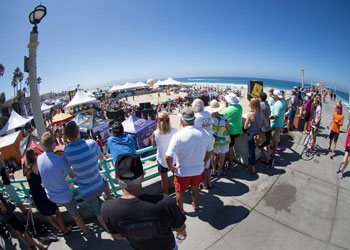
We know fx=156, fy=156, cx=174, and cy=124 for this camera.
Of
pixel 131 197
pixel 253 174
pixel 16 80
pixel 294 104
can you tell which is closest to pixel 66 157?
pixel 131 197

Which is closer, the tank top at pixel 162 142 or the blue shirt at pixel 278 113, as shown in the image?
the tank top at pixel 162 142

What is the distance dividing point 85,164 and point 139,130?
5459 mm

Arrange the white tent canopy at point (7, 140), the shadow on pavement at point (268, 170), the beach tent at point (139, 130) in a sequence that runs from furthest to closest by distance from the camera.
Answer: the white tent canopy at point (7, 140) < the beach tent at point (139, 130) < the shadow on pavement at point (268, 170)

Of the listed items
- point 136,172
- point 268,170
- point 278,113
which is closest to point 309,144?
point 278,113

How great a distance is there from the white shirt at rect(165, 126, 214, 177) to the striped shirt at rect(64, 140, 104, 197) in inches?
48.6

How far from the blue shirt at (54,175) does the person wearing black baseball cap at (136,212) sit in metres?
1.65

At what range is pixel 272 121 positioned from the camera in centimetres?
476

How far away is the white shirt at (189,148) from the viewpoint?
232cm

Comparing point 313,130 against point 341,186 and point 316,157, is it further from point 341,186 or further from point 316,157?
point 341,186

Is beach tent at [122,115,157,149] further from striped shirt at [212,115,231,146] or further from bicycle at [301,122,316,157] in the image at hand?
bicycle at [301,122,316,157]

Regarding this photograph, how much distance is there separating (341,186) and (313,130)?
194 cm

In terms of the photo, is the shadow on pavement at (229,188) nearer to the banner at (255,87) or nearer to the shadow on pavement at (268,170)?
the shadow on pavement at (268,170)

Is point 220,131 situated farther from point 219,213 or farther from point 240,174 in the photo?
point 219,213

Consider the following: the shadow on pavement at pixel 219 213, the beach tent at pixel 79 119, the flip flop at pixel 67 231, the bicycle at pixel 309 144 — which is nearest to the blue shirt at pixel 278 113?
the bicycle at pixel 309 144
